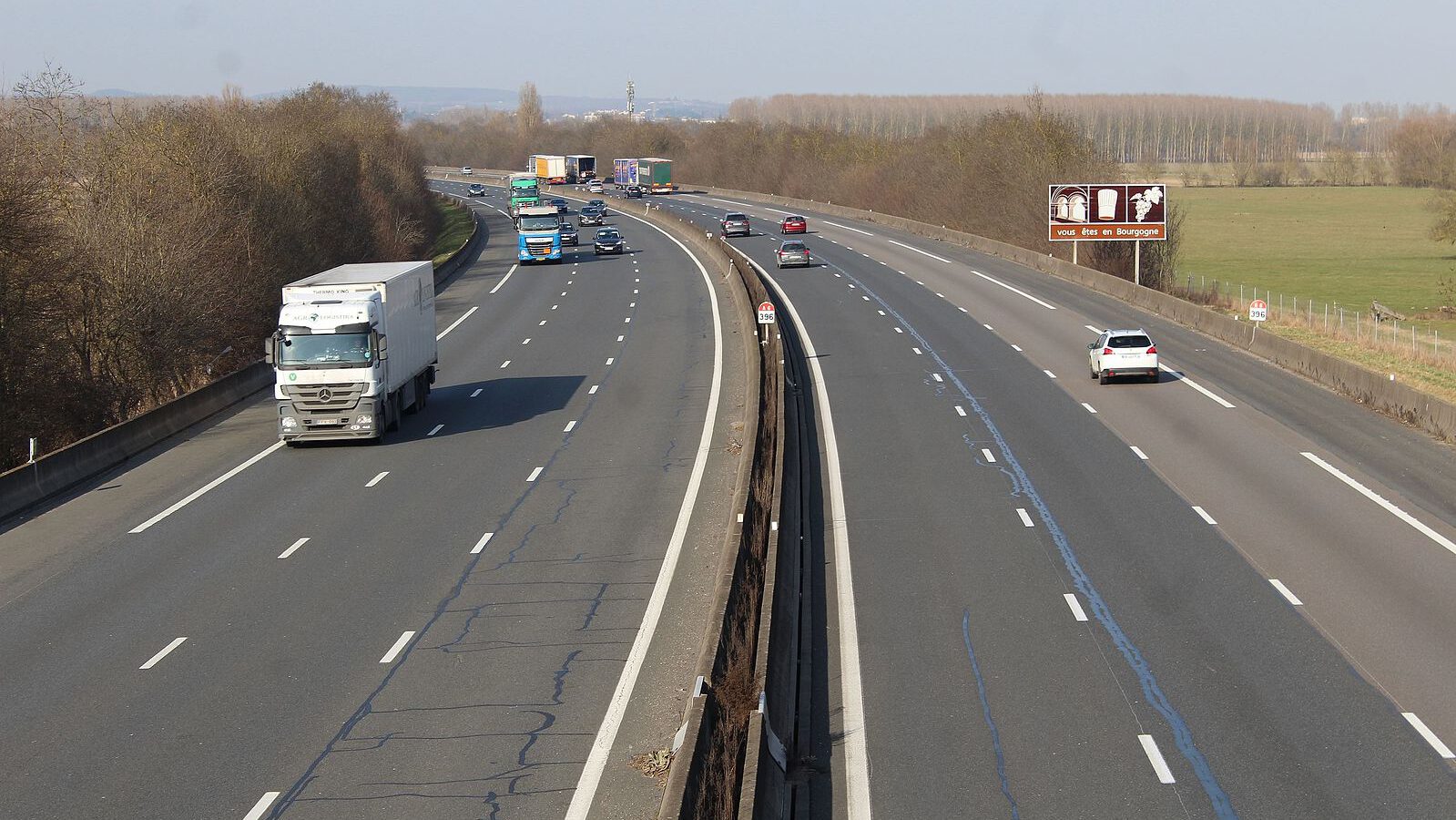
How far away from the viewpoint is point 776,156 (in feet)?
548

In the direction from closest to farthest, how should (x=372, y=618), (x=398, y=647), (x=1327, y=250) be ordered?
(x=398, y=647), (x=372, y=618), (x=1327, y=250)

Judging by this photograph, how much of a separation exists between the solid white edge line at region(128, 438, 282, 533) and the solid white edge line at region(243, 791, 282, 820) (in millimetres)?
12881

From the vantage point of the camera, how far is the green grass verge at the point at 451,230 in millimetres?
96531

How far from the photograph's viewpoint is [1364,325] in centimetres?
5922

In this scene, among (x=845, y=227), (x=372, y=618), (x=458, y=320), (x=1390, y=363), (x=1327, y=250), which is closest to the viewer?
(x=372, y=618)

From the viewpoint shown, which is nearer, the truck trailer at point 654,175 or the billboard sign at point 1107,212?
the billboard sign at point 1107,212

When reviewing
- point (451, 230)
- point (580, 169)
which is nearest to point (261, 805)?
point (451, 230)

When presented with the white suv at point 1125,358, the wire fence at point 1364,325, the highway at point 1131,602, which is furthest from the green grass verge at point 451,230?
the highway at point 1131,602

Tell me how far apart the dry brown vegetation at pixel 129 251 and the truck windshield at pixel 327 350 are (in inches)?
264

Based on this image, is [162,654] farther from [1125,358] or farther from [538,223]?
[538,223]

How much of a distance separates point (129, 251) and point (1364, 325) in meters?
47.8

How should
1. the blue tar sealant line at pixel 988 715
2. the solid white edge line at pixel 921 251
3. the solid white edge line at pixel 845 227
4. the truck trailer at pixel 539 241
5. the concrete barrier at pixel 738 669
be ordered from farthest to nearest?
the solid white edge line at pixel 845 227, the truck trailer at pixel 539 241, the solid white edge line at pixel 921 251, the blue tar sealant line at pixel 988 715, the concrete barrier at pixel 738 669

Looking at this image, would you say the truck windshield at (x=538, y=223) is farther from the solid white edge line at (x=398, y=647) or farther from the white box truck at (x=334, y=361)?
the solid white edge line at (x=398, y=647)

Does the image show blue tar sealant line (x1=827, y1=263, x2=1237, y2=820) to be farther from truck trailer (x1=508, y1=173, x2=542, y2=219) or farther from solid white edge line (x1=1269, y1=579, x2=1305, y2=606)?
truck trailer (x1=508, y1=173, x2=542, y2=219)
